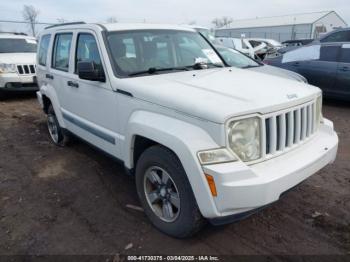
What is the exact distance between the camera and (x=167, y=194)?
3105 millimetres

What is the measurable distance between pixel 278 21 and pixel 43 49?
58.5 meters

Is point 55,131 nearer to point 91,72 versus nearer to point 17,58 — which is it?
point 91,72

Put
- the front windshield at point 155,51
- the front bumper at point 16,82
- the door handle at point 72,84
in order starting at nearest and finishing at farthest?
1. the front windshield at point 155,51
2. the door handle at point 72,84
3. the front bumper at point 16,82

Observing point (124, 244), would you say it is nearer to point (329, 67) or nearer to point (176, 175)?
point (176, 175)

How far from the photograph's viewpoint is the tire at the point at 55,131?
5617 millimetres

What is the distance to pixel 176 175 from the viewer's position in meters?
2.80

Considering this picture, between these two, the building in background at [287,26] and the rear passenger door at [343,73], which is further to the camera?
the building in background at [287,26]

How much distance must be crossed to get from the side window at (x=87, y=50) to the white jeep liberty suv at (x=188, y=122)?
13mm

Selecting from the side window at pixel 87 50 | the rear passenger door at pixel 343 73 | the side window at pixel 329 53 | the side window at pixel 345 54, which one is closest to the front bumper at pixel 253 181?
the side window at pixel 87 50

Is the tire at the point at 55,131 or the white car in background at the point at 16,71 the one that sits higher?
the white car in background at the point at 16,71

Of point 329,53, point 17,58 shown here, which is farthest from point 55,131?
point 329,53

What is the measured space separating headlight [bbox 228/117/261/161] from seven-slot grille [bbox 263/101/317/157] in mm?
76

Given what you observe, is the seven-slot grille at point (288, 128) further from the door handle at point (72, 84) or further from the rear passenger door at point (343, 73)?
the rear passenger door at point (343, 73)

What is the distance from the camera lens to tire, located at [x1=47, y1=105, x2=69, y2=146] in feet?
18.4
